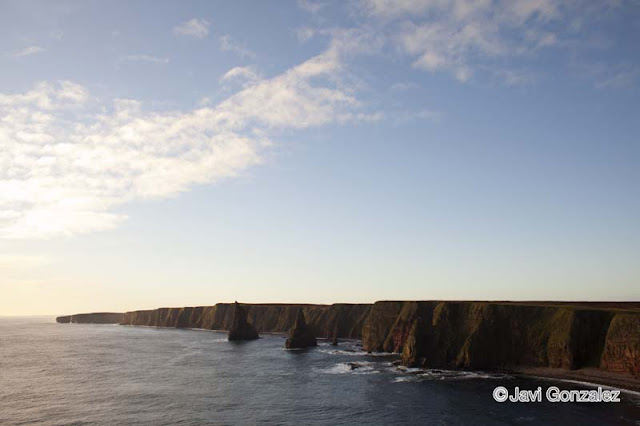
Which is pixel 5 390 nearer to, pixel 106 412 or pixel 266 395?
pixel 106 412

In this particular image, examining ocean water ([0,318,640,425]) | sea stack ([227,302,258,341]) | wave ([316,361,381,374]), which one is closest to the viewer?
ocean water ([0,318,640,425])

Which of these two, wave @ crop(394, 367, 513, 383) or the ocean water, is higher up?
wave @ crop(394, 367, 513, 383)

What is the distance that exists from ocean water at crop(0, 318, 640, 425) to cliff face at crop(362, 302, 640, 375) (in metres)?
7.96

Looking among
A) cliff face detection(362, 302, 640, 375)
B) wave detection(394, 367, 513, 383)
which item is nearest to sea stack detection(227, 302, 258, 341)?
cliff face detection(362, 302, 640, 375)

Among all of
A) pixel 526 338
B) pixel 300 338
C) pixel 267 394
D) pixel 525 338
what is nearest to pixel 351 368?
pixel 267 394

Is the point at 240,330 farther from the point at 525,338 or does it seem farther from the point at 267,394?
the point at 525,338

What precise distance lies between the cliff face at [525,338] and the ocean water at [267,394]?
7.96 m

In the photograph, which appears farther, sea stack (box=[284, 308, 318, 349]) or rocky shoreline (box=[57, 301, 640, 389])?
sea stack (box=[284, 308, 318, 349])

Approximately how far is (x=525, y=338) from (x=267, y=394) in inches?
2241

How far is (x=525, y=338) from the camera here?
92.4 metres

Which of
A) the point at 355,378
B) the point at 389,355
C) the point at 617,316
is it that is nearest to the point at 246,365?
the point at 355,378

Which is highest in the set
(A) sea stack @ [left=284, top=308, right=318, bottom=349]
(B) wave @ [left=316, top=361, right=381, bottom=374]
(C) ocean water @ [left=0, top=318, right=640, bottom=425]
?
(A) sea stack @ [left=284, top=308, right=318, bottom=349]

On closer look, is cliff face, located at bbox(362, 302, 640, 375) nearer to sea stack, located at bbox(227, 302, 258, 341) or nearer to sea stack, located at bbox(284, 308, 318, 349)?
sea stack, located at bbox(284, 308, 318, 349)

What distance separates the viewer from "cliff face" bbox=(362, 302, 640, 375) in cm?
7888
